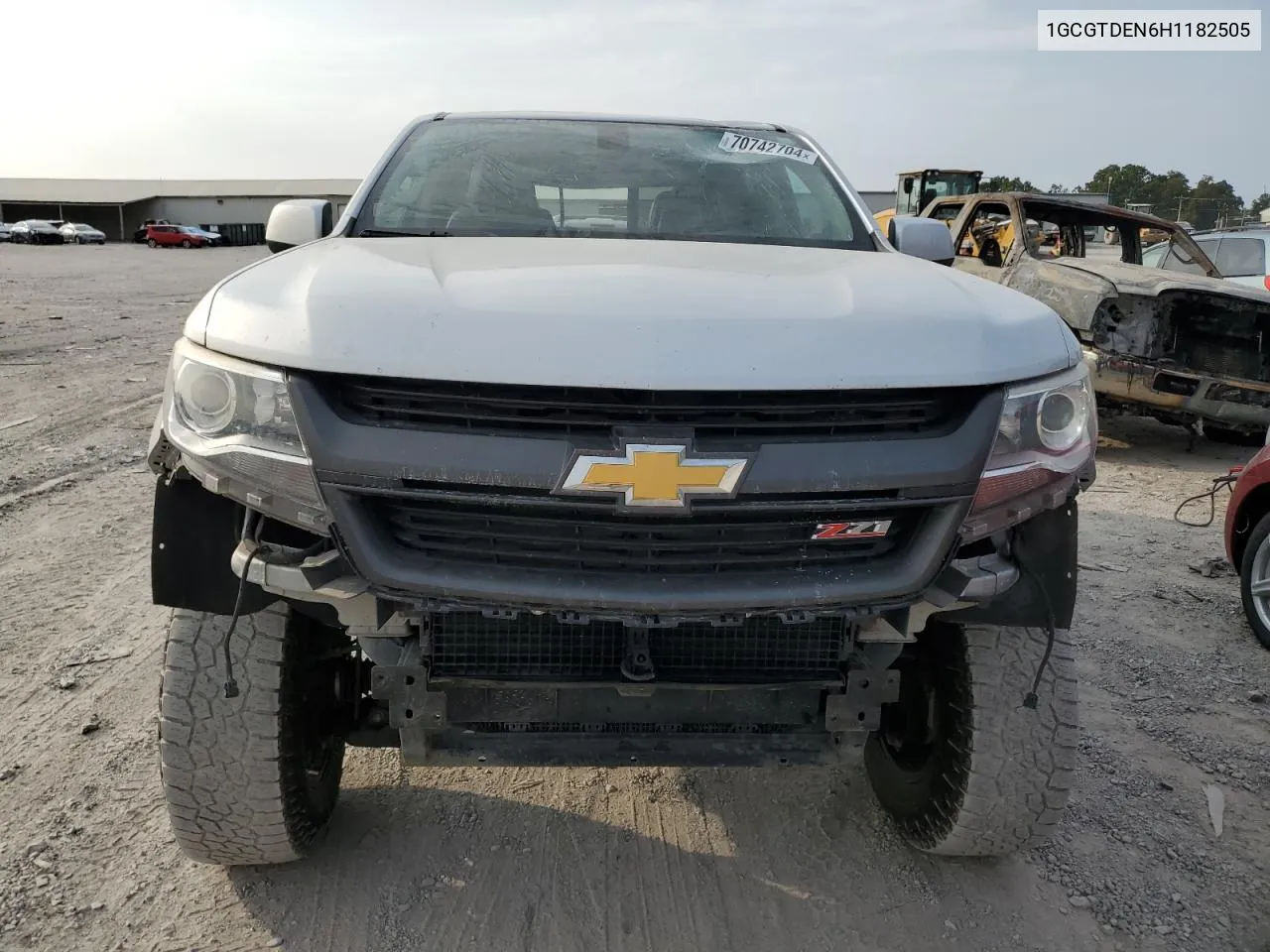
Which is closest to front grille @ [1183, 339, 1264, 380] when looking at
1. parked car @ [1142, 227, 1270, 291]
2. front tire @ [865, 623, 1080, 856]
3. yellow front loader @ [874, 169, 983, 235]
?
parked car @ [1142, 227, 1270, 291]

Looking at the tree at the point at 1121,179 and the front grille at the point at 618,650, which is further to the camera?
the tree at the point at 1121,179

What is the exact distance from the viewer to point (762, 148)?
3654mm

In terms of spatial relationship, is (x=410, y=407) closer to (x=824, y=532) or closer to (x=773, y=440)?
(x=773, y=440)

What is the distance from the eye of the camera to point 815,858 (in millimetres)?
2746

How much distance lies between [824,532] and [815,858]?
1.26 metres

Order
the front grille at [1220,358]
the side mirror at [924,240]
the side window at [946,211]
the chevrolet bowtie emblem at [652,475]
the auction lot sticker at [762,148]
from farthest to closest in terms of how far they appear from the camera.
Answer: the side window at [946,211] → the front grille at [1220,358] → the auction lot sticker at [762,148] → the side mirror at [924,240] → the chevrolet bowtie emblem at [652,475]

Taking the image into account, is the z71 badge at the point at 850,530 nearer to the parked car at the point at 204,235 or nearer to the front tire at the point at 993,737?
the front tire at the point at 993,737

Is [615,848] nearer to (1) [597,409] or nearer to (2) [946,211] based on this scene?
(1) [597,409]

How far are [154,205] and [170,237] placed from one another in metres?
21.8

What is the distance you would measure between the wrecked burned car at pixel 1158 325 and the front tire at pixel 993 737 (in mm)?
A: 5529

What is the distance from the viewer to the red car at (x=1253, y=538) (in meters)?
4.25

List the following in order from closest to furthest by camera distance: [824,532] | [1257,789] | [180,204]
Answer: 1. [824,532]
2. [1257,789]
3. [180,204]

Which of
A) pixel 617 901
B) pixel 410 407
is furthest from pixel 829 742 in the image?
pixel 410 407

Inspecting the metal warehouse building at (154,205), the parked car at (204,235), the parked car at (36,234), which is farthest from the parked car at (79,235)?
the metal warehouse building at (154,205)
